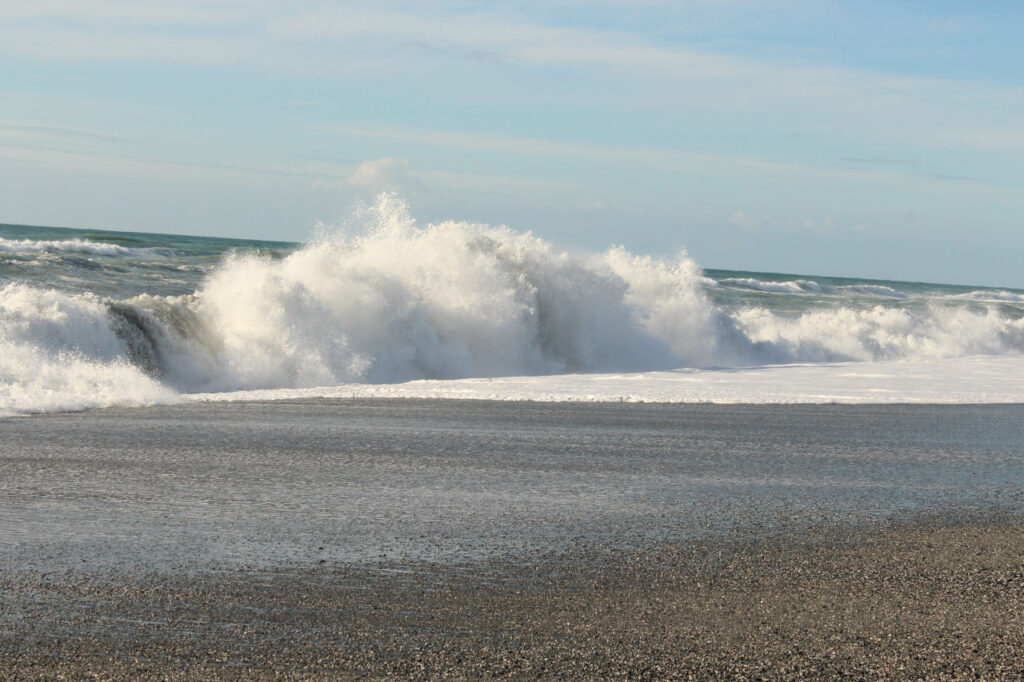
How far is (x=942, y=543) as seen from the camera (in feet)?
19.5

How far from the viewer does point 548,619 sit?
172 inches

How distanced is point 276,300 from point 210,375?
6.47 ft

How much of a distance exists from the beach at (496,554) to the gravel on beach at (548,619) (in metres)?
0.02

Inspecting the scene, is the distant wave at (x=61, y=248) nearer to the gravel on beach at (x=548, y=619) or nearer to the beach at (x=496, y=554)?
the beach at (x=496, y=554)

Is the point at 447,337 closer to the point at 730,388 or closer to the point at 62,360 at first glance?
the point at 730,388

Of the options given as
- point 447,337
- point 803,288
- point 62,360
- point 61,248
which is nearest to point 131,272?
point 61,248

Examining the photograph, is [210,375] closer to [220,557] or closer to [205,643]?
[220,557]

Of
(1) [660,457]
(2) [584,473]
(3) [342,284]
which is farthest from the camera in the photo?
(3) [342,284]

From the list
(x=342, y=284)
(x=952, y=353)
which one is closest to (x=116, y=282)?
(x=342, y=284)

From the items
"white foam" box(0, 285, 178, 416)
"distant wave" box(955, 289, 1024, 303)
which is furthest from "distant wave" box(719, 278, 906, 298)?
"white foam" box(0, 285, 178, 416)

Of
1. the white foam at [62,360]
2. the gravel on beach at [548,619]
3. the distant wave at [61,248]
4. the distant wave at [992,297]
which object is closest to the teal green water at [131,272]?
the distant wave at [61,248]

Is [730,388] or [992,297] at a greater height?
Answer: [992,297]

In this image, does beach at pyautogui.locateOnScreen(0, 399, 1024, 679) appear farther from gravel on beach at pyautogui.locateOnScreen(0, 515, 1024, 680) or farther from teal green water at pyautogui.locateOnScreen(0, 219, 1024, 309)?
teal green water at pyautogui.locateOnScreen(0, 219, 1024, 309)

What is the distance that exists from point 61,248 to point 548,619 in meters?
35.6
